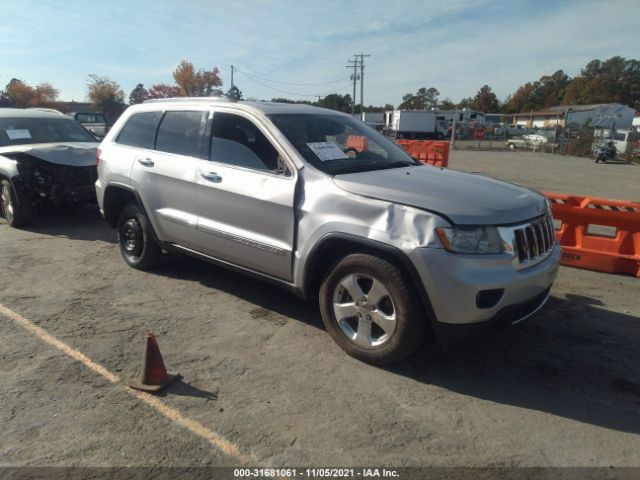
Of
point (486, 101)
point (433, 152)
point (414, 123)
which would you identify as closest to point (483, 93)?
point (486, 101)

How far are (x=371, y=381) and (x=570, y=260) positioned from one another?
3976mm

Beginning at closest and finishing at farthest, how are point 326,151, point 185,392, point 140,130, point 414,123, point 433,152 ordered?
point 185,392, point 326,151, point 140,130, point 433,152, point 414,123

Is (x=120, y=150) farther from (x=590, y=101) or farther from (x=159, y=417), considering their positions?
(x=590, y=101)

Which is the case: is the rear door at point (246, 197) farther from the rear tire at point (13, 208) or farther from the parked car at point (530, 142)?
the parked car at point (530, 142)

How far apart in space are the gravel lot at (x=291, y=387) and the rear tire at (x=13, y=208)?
2632 mm

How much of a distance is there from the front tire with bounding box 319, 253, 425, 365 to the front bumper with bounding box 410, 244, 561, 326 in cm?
18

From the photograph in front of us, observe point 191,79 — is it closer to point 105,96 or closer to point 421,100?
point 105,96

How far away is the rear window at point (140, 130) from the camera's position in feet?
17.0

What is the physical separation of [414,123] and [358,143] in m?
52.2

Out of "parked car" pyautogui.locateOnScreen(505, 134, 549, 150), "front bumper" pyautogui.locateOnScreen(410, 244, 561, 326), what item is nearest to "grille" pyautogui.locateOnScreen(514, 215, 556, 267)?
"front bumper" pyautogui.locateOnScreen(410, 244, 561, 326)

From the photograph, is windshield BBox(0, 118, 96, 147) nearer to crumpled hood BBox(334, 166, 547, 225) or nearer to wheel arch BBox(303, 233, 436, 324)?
wheel arch BBox(303, 233, 436, 324)

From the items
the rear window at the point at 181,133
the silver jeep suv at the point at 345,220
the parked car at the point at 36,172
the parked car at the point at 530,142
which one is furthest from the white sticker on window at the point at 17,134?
the parked car at the point at 530,142

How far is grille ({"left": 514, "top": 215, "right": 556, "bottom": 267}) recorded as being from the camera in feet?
11.0

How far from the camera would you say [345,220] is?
3.47m
